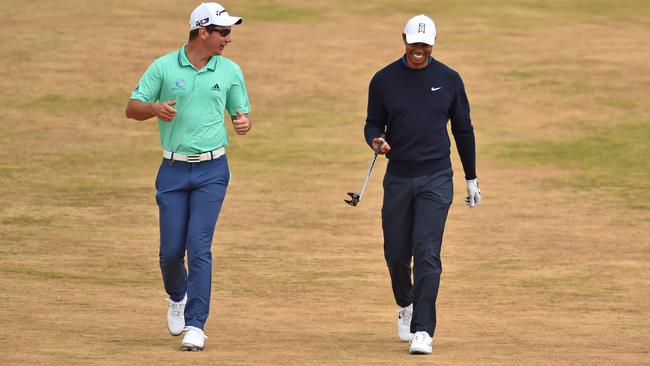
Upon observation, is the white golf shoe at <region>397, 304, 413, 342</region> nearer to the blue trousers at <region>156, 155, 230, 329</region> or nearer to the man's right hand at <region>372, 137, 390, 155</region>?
the man's right hand at <region>372, 137, 390, 155</region>

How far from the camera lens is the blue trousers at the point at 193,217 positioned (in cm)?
1153

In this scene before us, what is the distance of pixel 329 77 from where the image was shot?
2891cm

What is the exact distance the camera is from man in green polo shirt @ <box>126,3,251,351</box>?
11555mm

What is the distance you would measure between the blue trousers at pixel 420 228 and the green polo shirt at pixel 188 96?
1.35 m

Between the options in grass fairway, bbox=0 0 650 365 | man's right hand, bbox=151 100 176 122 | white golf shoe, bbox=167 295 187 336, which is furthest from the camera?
grass fairway, bbox=0 0 650 365

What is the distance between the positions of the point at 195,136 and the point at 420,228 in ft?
A: 5.59

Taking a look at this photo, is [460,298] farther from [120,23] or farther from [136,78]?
[120,23]

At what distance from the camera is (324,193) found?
21.5 metres

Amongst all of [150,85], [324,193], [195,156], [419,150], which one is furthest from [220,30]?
[324,193]

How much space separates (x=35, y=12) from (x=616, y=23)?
11759 millimetres

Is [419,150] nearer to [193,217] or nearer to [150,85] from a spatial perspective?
[193,217]

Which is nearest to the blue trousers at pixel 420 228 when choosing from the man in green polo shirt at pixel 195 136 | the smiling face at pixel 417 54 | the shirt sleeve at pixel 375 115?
the shirt sleeve at pixel 375 115

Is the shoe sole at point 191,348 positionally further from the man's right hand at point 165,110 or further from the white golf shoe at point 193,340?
the man's right hand at point 165,110

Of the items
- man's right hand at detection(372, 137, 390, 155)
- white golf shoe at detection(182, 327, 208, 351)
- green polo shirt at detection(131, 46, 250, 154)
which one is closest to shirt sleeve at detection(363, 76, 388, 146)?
man's right hand at detection(372, 137, 390, 155)
